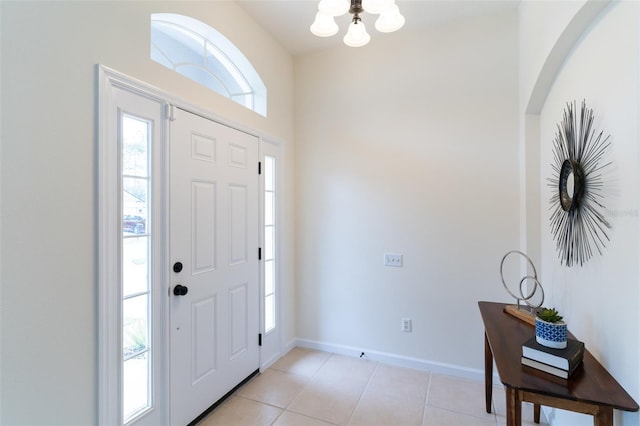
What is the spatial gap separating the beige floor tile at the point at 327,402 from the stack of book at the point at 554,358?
1.32m

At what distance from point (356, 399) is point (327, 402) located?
0.23 metres

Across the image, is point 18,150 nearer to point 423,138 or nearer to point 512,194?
point 423,138

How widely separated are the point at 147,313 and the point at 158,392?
1.60ft

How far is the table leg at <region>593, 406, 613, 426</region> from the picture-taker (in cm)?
104

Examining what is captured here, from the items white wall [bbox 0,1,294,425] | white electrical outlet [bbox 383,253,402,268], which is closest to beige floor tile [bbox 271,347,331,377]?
white electrical outlet [bbox 383,253,402,268]

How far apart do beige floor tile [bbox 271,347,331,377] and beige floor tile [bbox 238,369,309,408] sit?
0.08 m

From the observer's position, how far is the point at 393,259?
2.78 meters

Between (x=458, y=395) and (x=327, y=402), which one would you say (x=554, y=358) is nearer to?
(x=458, y=395)

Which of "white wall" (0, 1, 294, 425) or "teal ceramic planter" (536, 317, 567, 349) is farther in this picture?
"teal ceramic planter" (536, 317, 567, 349)

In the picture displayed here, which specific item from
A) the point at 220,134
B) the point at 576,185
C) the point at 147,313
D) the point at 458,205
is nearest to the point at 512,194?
the point at 458,205

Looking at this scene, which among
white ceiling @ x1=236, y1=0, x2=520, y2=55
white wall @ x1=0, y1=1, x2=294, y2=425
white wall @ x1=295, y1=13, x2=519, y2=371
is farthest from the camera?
white wall @ x1=295, y1=13, x2=519, y2=371

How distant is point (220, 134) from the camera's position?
2189 millimetres

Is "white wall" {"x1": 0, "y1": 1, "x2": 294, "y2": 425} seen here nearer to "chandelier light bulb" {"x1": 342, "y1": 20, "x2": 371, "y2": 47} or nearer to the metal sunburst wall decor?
"chandelier light bulb" {"x1": 342, "y1": 20, "x2": 371, "y2": 47}

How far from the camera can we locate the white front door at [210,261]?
73.9 inches
